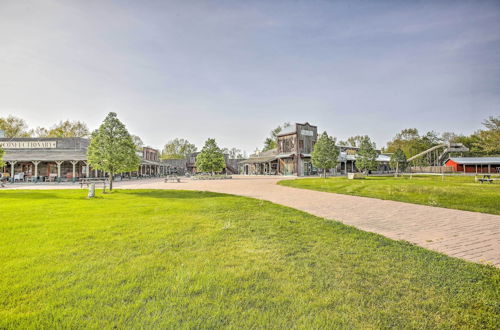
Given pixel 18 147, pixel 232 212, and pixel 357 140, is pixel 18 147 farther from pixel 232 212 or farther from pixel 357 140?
pixel 357 140

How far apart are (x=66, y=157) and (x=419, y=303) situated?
34.3m

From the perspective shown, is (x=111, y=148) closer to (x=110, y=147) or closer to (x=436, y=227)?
(x=110, y=147)

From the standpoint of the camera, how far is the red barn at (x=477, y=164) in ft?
145

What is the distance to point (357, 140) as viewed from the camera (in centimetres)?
7981

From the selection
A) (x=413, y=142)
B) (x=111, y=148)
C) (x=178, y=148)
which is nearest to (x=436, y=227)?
(x=111, y=148)

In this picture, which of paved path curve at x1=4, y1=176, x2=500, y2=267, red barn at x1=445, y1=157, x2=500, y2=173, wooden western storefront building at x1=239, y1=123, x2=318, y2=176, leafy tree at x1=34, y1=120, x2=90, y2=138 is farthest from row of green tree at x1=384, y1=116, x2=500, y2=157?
leafy tree at x1=34, y1=120, x2=90, y2=138

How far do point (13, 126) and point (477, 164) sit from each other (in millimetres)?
94193

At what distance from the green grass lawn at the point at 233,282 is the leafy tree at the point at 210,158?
91.3 feet

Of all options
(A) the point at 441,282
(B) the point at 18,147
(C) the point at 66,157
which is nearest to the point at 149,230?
(A) the point at 441,282

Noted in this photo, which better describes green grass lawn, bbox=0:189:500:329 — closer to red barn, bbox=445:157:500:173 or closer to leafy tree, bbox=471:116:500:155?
leafy tree, bbox=471:116:500:155

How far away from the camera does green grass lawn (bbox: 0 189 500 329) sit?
7.30ft

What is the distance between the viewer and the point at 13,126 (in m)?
48.9

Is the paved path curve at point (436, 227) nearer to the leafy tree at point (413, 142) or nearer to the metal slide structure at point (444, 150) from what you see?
the metal slide structure at point (444, 150)

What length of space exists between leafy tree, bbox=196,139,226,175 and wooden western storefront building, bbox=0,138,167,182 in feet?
41.2
